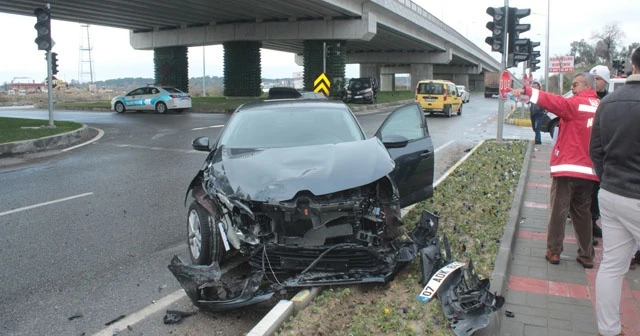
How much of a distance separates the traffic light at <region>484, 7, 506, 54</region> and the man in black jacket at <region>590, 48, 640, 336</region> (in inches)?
447

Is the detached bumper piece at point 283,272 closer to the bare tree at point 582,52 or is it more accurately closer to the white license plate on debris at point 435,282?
the white license plate on debris at point 435,282

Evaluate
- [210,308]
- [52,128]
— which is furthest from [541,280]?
[52,128]

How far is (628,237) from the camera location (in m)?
3.23

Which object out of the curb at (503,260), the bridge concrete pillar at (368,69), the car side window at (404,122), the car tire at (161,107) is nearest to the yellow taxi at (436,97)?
the car tire at (161,107)

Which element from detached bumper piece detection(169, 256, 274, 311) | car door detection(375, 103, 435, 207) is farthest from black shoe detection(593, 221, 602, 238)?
detached bumper piece detection(169, 256, 274, 311)

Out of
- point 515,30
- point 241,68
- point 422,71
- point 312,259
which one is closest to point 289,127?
point 312,259

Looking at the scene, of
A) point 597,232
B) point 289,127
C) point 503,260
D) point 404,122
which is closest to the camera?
point 503,260

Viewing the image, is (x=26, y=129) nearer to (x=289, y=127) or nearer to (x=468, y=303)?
(x=289, y=127)

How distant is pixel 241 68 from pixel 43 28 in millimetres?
22048

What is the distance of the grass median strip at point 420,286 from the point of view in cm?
338

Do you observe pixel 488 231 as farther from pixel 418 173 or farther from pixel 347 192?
pixel 347 192

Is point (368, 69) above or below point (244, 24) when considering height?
above

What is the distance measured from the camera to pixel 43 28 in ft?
49.7

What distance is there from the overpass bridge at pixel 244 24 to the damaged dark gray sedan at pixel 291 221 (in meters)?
23.0
